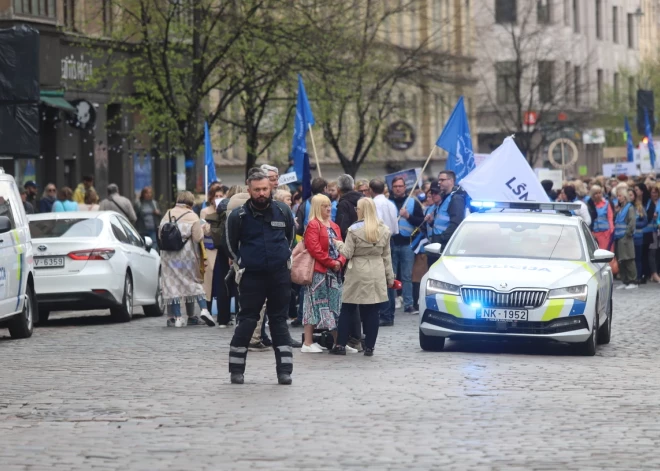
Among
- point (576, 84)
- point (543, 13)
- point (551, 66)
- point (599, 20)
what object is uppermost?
point (599, 20)

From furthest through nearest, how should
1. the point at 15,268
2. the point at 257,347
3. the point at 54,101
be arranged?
the point at 54,101 → the point at 15,268 → the point at 257,347

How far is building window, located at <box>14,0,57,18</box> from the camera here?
32562 mm

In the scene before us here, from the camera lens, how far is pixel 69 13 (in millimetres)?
36062

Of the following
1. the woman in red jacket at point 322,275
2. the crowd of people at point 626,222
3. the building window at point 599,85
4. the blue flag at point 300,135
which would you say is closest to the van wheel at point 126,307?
the blue flag at point 300,135

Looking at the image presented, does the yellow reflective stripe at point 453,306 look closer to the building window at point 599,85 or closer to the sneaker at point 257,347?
the sneaker at point 257,347

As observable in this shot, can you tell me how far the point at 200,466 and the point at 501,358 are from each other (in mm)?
7349

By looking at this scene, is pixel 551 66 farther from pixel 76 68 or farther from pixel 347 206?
pixel 347 206

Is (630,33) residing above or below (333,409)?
above

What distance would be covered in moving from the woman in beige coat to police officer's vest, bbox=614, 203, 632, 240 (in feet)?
47.8

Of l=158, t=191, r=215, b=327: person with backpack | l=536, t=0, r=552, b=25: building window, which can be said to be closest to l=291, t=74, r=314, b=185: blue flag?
l=158, t=191, r=215, b=327: person with backpack

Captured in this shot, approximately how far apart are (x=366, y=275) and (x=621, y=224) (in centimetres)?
1510

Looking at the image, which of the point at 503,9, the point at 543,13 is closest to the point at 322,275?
the point at 543,13

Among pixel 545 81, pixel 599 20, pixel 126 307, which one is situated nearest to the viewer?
pixel 126 307

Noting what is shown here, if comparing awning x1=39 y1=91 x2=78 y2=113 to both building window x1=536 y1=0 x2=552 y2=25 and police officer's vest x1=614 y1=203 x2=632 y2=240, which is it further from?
building window x1=536 y1=0 x2=552 y2=25
